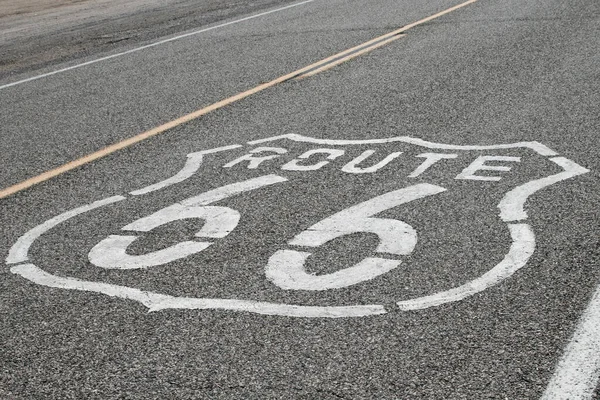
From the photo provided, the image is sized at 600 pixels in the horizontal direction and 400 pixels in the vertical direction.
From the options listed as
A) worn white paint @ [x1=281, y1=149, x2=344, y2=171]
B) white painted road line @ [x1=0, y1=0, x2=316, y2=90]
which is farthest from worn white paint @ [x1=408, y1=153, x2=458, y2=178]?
white painted road line @ [x1=0, y1=0, x2=316, y2=90]

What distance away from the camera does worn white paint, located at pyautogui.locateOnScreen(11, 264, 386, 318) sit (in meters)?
3.76

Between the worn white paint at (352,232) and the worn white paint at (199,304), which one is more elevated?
the worn white paint at (199,304)

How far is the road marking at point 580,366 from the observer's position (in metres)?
3.02

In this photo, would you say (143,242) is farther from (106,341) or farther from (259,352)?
(259,352)

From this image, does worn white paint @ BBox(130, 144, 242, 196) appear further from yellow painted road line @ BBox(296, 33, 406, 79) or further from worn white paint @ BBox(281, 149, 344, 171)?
yellow painted road line @ BBox(296, 33, 406, 79)

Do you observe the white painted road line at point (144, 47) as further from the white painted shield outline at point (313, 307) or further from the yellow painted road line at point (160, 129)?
the white painted shield outline at point (313, 307)

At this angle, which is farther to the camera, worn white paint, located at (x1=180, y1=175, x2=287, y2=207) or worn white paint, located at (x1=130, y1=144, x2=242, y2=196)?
worn white paint, located at (x1=130, y1=144, x2=242, y2=196)

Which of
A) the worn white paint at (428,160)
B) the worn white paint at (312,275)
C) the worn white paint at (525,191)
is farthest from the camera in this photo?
A: the worn white paint at (428,160)

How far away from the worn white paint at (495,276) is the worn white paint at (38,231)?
81.6 inches

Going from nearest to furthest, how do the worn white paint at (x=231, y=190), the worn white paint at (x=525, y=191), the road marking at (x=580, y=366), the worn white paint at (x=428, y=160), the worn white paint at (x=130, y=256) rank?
the road marking at (x=580, y=366)
the worn white paint at (x=130, y=256)
the worn white paint at (x=525, y=191)
the worn white paint at (x=231, y=190)
the worn white paint at (x=428, y=160)

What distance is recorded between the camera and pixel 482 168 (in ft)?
18.9

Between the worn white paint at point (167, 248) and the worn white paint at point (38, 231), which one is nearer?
the worn white paint at point (167, 248)

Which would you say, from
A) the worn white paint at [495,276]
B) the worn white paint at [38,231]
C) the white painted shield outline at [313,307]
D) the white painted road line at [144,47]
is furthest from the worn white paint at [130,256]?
the white painted road line at [144,47]

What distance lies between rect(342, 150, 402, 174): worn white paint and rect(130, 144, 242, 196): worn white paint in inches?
41.1
